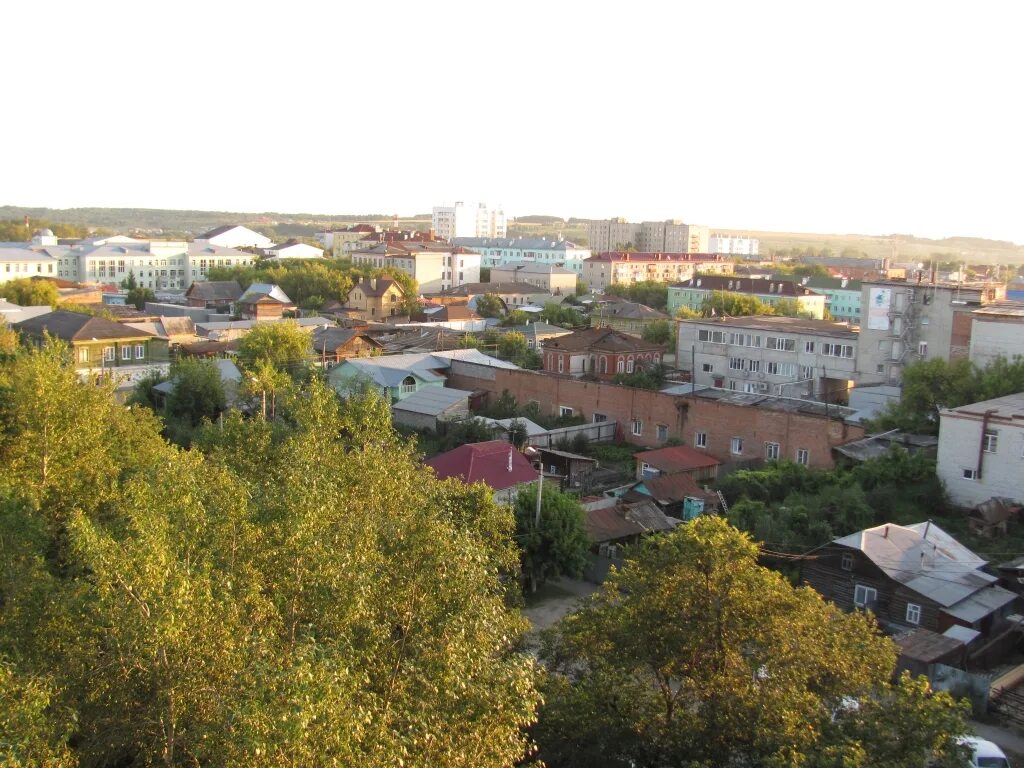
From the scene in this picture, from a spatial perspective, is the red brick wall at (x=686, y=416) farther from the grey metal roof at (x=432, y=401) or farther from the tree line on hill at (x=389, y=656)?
the tree line on hill at (x=389, y=656)

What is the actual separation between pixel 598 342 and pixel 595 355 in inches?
18.6

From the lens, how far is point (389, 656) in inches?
261

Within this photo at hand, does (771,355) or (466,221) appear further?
(466,221)

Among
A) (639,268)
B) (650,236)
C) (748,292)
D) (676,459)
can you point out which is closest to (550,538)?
(676,459)

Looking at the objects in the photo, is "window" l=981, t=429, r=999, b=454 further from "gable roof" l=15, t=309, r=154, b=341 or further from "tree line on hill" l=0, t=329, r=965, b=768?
"gable roof" l=15, t=309, r=154, b=341

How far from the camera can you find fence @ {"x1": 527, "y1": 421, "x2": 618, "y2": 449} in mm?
21828

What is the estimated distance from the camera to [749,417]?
20.3m

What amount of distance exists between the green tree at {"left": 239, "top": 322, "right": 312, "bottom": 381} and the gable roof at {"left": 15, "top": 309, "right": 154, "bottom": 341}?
4.62 metres

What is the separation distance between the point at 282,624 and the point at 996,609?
379 inches

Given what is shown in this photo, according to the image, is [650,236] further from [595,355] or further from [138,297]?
[595,355]

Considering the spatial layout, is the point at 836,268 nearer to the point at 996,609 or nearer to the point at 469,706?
the point at 996,609

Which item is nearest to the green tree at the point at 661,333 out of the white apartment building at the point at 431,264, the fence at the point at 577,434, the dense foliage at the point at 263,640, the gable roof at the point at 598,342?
the gable roof at the point at 598,342

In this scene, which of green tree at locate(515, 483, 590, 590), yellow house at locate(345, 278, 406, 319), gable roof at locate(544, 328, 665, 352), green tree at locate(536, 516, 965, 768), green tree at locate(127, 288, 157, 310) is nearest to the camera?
green tree at locate(536, 516, 965, 768)

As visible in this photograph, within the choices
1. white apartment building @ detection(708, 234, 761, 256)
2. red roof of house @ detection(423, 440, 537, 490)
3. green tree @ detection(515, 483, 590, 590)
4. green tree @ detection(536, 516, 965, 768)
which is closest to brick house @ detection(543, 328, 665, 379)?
red roof of house @ detection(423, 440, 537, 490)
